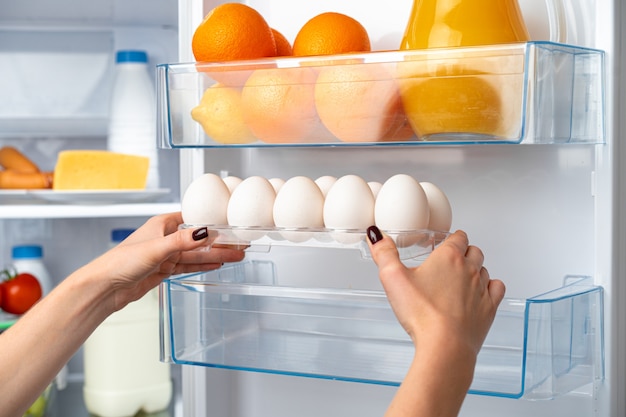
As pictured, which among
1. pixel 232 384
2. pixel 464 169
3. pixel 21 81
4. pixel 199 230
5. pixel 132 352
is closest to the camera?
pixel 199 230

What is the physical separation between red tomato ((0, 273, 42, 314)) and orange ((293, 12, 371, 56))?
780 millimetres

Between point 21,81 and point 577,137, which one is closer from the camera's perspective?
point 577,137

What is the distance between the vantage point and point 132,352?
1.41 meters

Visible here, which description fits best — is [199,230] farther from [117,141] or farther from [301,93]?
[117,141]

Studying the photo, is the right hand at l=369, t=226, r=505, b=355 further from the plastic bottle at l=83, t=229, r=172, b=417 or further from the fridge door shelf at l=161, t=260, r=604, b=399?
the plastic bottle at l=83, t=229, r=172, b=417

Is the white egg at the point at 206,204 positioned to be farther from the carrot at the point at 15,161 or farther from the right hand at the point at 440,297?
the carrot at the point at 15,161

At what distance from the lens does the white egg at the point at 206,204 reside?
0.93 metres

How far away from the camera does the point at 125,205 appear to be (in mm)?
1360

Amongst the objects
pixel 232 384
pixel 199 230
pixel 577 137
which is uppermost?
pixel 577 137

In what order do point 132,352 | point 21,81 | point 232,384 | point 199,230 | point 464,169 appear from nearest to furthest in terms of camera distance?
point 199,230, point 464,169, point 232,384, point 132,352, point 21,81

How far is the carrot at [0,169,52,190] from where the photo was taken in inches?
57.4

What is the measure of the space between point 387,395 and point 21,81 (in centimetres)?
95

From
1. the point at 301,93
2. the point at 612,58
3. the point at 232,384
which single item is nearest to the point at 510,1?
the point at 612,58

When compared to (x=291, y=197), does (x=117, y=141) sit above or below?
above
